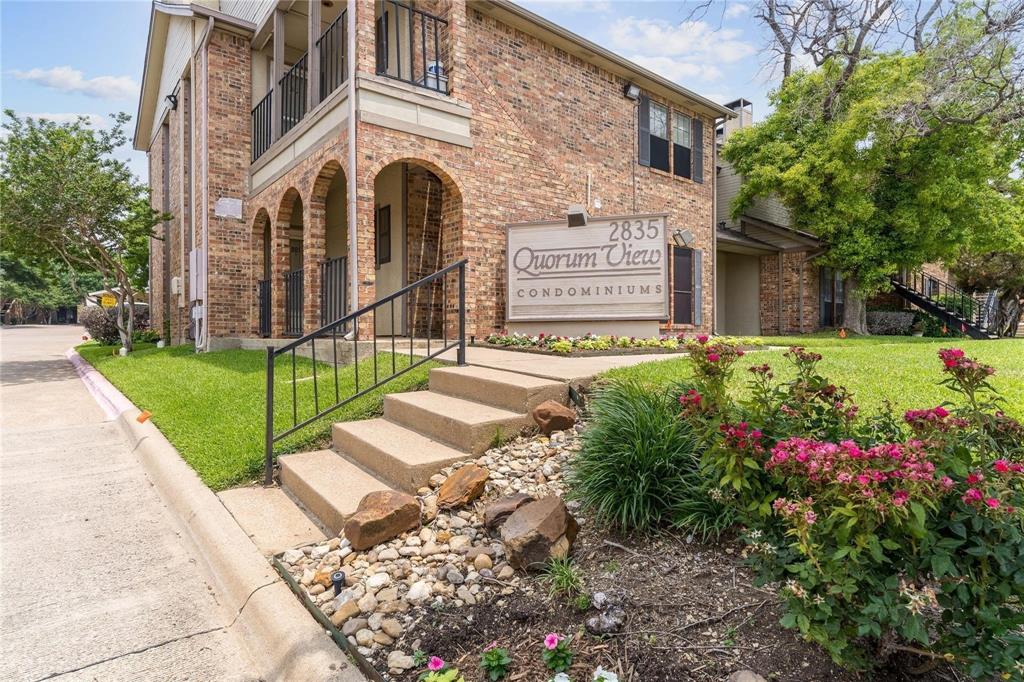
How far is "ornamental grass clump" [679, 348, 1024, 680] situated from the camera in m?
1.38

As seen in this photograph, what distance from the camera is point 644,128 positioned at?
12031mm

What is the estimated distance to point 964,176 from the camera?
1308cm

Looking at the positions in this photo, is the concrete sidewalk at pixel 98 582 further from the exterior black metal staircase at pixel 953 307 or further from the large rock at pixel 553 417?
the exterior black metal staircase at pixel 953 307

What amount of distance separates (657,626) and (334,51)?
916 centimetres

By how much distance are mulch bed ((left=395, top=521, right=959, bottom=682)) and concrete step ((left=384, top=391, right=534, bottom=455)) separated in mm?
1270

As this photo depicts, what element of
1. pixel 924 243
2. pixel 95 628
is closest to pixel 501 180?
pixel 95 628

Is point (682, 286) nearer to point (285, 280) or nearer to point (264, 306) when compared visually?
point (285, 280)

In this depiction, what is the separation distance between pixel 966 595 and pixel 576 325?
7.20m

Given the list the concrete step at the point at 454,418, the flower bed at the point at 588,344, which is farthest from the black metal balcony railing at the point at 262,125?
the concrete step at the point at 454,418

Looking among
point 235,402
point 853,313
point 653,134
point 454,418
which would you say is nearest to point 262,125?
point 235,402

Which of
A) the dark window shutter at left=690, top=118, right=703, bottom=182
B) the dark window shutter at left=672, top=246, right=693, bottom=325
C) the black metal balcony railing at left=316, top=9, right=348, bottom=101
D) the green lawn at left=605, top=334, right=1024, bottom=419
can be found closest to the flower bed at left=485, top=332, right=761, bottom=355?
the green lawn at left=605, top=334, right=1024, bottom=419

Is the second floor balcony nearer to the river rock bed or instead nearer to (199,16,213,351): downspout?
(199,16,213,351): downspout

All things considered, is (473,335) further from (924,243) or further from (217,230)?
(924,243)

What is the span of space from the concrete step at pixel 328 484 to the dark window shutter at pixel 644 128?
10152 mm
